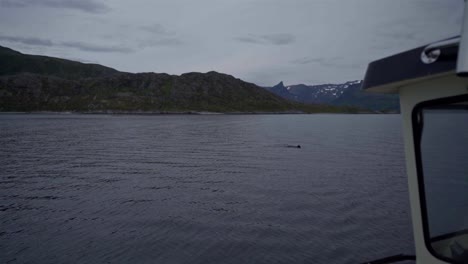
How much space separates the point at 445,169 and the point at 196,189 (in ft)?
76.6

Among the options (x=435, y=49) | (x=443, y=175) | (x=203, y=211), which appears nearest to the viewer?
(x=435, y=49)

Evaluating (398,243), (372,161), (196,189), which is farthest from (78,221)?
(372,161)

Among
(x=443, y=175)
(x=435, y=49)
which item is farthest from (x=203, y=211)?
(x=435, y=49)

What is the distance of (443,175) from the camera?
14.4ft

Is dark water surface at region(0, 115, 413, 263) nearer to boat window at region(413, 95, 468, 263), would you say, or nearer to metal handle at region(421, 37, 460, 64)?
boat window at region(413, 95, 468, 263)

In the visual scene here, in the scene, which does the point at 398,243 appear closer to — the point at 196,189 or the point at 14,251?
the point at 196,189

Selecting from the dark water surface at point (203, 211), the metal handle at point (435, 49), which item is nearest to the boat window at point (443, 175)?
the metal handle at point (435, 49)

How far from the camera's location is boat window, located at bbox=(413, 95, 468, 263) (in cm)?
408

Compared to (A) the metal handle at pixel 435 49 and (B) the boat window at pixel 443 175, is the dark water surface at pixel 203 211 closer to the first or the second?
(B) the boat window at pixel 443 175

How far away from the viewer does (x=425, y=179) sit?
4297 mm

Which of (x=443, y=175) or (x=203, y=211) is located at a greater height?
(x=443, y=175)

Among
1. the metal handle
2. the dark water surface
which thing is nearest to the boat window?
the metal handle

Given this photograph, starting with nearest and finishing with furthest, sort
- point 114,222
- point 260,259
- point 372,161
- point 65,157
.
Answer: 1. point 260,259
2. point 114,222
3. point 372,161
4. point 65,157

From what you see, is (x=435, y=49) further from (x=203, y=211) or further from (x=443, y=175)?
(x=203, y=211)
